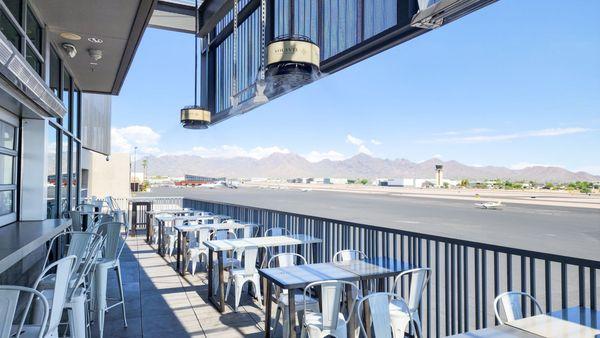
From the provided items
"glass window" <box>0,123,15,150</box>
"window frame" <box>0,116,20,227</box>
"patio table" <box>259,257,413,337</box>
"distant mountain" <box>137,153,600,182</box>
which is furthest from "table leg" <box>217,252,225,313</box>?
"distant mountain" <box>137,153,600,182</box>

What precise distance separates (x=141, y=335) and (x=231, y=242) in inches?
52.5

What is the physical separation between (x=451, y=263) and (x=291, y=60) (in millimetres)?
2099

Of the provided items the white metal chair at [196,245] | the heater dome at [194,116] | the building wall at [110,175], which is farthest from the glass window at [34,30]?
the building wall at [110,175]

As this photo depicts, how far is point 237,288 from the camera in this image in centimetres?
420

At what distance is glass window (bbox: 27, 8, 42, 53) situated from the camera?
3852 millimetres

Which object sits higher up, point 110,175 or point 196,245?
point 110,175

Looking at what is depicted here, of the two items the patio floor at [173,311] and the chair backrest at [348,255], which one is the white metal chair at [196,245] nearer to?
the patio floor at [173,311]

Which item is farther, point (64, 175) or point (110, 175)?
point (110, 175)

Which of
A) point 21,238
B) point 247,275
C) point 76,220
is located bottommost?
point 247,275

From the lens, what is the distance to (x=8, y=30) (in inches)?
132

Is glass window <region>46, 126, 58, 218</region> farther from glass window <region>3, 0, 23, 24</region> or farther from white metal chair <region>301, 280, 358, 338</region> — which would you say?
white metal chair <region>301, 280, 358, 338</region>

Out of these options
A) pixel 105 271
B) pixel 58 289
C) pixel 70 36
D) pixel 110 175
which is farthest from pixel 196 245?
pixel 110 175

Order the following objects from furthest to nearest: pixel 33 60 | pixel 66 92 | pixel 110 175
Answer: pixel 110 175 → pixel 66 92 → pixel 33 60

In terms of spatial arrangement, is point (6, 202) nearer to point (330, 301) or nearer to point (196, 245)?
point (196, 245)
